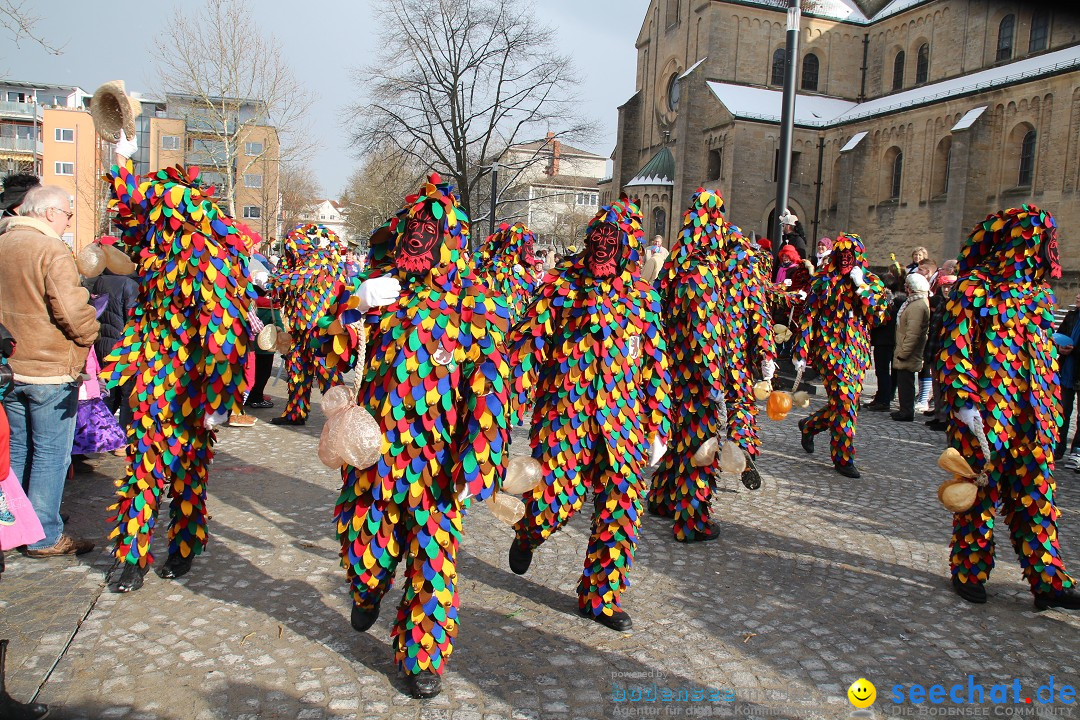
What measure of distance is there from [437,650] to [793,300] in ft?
19.8

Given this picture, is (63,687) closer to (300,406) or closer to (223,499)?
(223,499)

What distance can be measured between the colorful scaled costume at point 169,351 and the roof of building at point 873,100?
98.7 feet

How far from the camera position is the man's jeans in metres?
4.44

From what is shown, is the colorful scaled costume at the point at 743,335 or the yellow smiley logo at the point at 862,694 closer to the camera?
the yellow smiley logo at the point at 862,694

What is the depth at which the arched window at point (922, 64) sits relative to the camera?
36750mm

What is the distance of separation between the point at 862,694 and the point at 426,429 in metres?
2.15

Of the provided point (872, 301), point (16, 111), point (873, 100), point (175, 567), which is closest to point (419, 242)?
point (175, 567)

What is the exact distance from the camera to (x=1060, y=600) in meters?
4.34

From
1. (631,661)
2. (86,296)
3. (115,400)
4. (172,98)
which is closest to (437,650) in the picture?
(631,661)

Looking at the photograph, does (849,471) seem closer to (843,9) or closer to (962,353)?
(962,353)

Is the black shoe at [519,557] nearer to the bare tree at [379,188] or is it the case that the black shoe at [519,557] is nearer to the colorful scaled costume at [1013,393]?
the colorful scaled costume at [1013,393]

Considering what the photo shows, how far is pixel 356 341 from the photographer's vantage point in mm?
3297

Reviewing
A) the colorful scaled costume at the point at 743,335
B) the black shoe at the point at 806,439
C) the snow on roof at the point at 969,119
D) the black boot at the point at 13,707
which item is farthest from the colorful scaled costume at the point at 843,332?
the snow on roof at the point at 969,119

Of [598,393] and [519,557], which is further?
[519,557]
